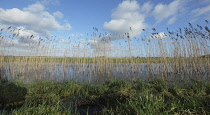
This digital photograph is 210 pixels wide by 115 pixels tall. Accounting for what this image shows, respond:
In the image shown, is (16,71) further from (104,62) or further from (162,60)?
(162,60)

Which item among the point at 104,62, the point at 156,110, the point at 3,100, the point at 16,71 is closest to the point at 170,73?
the point at 104,62

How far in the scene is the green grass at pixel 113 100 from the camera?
2.29m

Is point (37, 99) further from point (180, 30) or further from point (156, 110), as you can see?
point (180, 30)

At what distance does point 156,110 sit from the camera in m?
2.21

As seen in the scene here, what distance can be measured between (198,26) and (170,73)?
3636 mm

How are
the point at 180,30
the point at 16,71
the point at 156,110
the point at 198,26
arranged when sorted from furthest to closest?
1. the point at 16,71
2. the point at 180,30
3. the point at 198,26
4. the point at 156,110

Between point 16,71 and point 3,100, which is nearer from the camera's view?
point 3,100

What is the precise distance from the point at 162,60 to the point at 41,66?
9.28 metres

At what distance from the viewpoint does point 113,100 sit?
3438mm

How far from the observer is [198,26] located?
8.20 meters

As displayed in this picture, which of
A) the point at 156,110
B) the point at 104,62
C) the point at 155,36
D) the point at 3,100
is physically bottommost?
the point at 3,100

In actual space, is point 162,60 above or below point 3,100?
above

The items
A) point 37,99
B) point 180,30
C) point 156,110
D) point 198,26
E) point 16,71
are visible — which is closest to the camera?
point 156,110

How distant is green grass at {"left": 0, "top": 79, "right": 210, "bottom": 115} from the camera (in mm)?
2287
